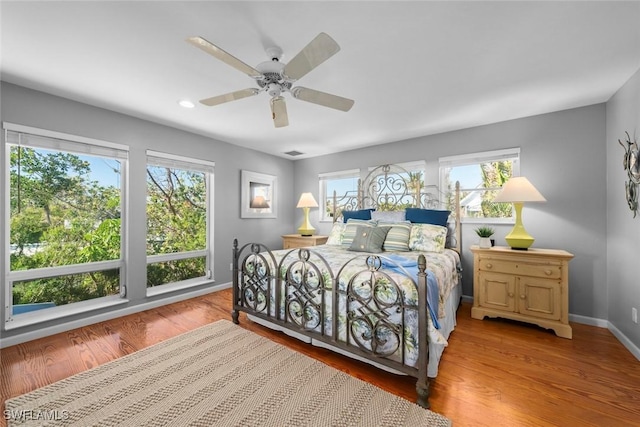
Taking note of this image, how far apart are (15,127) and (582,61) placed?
16.3 ft

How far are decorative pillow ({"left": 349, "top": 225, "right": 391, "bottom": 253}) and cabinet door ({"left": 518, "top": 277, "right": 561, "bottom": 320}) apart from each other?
59.6 inches

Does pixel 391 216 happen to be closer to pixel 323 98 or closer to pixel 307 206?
pixel 307 206

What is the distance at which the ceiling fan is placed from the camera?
1458 mm

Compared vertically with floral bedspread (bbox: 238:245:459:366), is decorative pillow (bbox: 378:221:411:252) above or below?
above

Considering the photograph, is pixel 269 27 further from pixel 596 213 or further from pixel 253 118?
pixel 596 213

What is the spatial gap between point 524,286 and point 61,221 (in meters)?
5.03

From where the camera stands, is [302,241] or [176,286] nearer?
[176,286]

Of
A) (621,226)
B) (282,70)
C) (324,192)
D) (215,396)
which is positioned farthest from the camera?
(324,192)

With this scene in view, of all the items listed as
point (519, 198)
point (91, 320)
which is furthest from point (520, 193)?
point (91, 320)

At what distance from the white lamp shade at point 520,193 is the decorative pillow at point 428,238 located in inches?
28.5

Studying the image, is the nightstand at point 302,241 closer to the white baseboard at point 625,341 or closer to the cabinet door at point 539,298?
the cabinet door at point 539,298

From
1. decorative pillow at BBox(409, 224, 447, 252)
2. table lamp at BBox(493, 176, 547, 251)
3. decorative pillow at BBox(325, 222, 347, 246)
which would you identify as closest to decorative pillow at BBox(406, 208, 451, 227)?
decorative pillow at BBox(409, 224, 447, 252)

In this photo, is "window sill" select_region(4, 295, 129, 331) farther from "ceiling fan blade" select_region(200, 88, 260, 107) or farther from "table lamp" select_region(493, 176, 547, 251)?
"table lamp" select_region(493, 176, 547, 251)

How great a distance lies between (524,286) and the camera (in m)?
2.76
